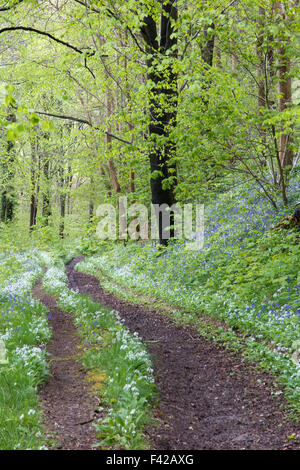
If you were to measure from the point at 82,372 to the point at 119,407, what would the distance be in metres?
1.41

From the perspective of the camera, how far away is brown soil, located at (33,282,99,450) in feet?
11.5

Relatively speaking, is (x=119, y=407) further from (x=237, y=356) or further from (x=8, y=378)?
(x=237, y=356)

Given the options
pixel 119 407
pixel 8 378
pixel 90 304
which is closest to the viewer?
pixel 119 407

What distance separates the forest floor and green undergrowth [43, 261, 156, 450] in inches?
5.8

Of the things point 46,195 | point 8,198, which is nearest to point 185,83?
point 8,198

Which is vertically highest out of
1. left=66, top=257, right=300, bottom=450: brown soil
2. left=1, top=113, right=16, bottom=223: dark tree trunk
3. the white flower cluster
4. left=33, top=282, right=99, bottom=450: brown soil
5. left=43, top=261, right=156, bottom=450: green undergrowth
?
left=1, top=113, right=16, bottom=223: dark tree trunk

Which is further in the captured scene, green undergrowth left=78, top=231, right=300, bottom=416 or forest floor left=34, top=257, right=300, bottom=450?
green undergrowth left=78, top=231, right=300, bottom=416

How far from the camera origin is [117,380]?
4.37 m

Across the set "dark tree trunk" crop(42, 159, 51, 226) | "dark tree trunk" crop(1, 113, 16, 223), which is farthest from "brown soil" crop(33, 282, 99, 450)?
"dark tree trunk" crop(42, 159, 51, 226)

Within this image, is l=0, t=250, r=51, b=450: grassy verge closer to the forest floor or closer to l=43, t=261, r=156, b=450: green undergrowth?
the forest floor

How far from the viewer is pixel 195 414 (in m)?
4.32

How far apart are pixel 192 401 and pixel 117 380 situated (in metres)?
1.09

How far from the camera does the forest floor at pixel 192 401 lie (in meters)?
3.69
